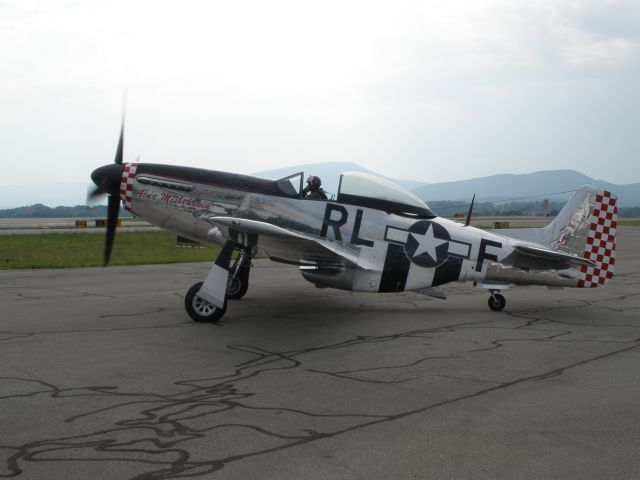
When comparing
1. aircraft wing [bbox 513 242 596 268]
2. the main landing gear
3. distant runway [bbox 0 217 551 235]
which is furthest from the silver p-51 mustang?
distant runway [bbox 0 217 551 235]

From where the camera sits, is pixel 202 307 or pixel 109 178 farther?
pixel 109 178

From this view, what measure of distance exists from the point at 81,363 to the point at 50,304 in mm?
4705

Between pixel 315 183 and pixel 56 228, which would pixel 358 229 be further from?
pixel 56 228

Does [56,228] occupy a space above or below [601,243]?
below

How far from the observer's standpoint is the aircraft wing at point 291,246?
939cm

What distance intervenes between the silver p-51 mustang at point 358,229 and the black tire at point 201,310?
3.82 ft

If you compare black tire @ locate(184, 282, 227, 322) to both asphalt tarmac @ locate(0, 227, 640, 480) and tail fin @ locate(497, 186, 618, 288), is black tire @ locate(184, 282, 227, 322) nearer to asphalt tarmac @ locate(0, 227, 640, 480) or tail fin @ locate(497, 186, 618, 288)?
asphalt tarmac @ locate(0, 227, 640, 480)

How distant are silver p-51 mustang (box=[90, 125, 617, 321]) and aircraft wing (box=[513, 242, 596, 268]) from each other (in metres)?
0.02

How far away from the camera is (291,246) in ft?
33.0

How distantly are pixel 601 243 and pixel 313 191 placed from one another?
5.13 metres

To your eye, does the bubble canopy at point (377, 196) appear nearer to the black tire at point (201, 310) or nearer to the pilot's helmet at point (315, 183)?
the pilot's helmet at point (315, 183)

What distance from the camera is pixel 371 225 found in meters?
11.1

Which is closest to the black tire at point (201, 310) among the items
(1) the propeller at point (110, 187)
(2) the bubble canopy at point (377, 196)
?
(1) the propeller at point (110, 187)

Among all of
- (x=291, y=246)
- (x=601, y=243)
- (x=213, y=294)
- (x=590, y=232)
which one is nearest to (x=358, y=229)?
(x=291, y=246)
